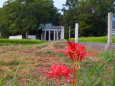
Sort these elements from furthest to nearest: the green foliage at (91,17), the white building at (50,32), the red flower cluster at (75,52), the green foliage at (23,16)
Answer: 1. the white building at (50,32)
2. the green foliage at (23,16)
3. the green foliage at (91,17)
4. the red flower cluster at (75,52)

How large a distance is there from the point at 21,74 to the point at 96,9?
2086 centimetres

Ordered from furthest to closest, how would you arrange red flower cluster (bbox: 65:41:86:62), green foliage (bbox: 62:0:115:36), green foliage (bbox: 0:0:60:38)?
1. green foliage (bbox: 0:0:60:38)
2. green foliage (bbox: 62:0:115:36)
3. red flower cluster (bbox: 65:41:86:62)

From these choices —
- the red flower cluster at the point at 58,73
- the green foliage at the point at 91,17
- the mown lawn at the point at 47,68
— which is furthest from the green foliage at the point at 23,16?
the red flower cluster at the point at 58,73

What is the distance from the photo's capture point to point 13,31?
30375mm

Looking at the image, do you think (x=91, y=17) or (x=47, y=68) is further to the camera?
(x=91, y=17)

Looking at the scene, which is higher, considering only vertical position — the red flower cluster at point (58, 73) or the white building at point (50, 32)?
the red flower cluster at point (58, 73)

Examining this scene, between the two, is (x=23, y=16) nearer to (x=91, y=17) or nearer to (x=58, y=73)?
(x=91, y=17)

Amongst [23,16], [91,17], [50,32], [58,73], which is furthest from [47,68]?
[50,32]

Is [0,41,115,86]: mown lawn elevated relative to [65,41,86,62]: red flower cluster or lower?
lower

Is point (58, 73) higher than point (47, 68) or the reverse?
higher

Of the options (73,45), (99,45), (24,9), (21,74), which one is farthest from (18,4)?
(73,45)

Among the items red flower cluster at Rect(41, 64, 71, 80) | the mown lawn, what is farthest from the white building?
red flower cluster at Rect(41, 64, 71, 80)

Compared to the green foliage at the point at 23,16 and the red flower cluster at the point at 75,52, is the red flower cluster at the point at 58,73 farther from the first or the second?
the green foliage at the point at 23,16

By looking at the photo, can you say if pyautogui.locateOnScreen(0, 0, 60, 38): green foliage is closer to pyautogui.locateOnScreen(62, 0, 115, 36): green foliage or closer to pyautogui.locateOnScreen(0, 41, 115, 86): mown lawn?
pyautogui.locateOnScreen(62, 0, 115, 36): green foliage
